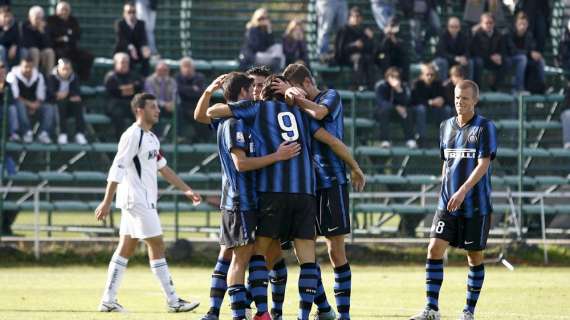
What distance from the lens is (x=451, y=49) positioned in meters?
22.3

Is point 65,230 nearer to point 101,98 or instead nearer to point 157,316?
point 101,98

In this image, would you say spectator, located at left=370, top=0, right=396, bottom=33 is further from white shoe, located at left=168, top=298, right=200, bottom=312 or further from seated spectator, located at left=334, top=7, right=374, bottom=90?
white shoe, located at left=168, top=298, right=200, bottom=312

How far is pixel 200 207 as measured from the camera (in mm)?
20156

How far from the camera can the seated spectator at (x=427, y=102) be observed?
20266mm

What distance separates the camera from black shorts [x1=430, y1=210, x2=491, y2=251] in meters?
11.0

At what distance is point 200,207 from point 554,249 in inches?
221

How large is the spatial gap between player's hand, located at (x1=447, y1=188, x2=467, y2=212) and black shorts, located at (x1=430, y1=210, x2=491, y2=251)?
10.9 inches

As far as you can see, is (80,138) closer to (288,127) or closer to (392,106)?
(392,106)

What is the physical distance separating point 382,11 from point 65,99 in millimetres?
6569

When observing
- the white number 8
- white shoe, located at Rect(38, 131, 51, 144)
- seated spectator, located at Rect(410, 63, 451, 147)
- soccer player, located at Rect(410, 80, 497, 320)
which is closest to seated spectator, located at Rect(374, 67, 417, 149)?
seated spectator, located at Rect(410, 63, 451, 147)

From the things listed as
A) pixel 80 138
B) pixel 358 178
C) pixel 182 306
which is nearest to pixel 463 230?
pixel 358 178

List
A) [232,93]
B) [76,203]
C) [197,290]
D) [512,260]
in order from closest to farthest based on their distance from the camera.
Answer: [232,93], [197,290], [512,260], [76,203]

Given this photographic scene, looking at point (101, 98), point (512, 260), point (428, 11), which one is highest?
point (428, 11)

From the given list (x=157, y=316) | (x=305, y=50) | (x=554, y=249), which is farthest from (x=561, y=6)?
(x=157, y=316)
